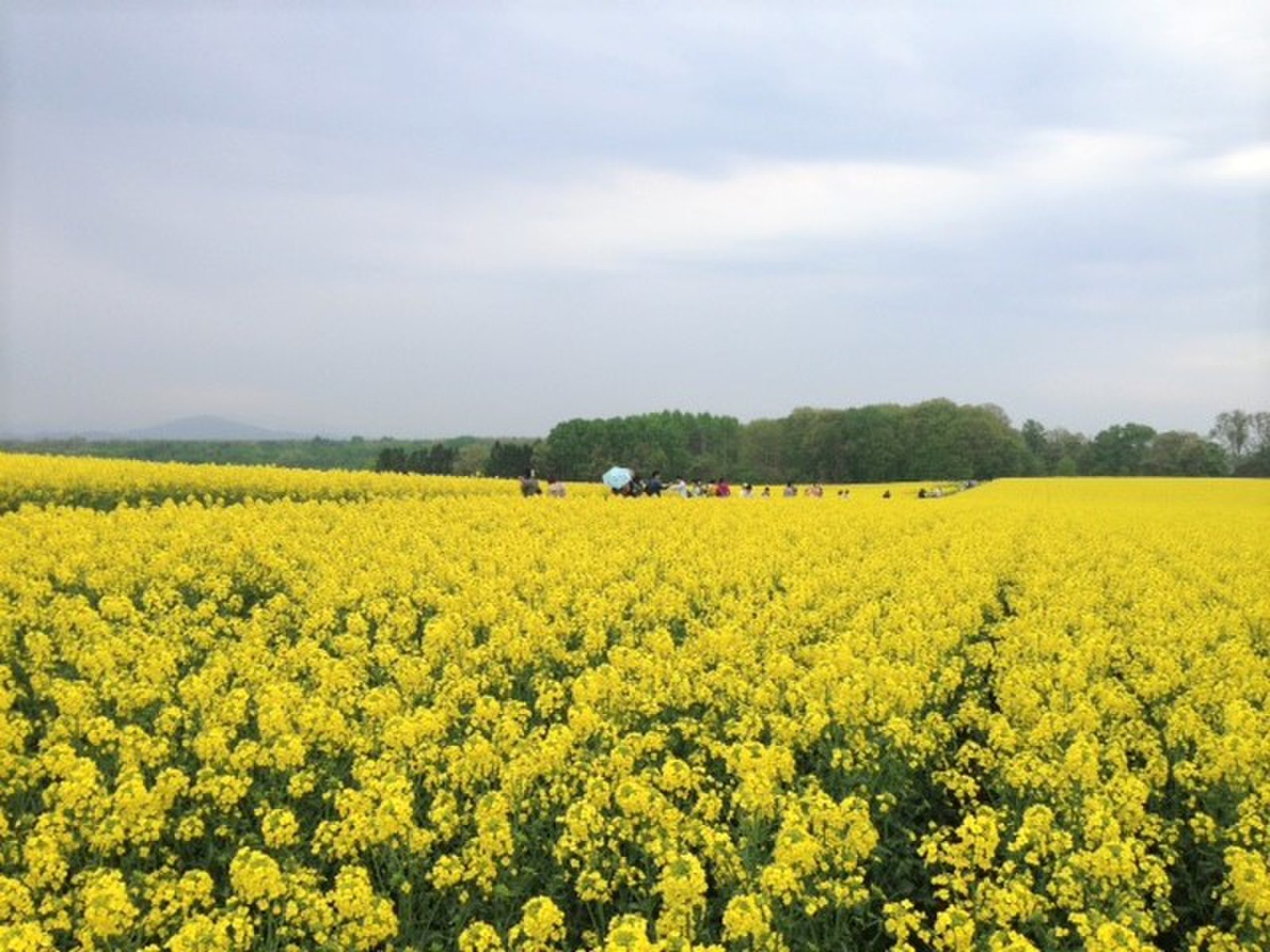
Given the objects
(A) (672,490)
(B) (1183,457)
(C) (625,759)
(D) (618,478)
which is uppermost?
(B) (1183,457)

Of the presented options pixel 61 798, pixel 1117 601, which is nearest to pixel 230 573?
pixel 61 798

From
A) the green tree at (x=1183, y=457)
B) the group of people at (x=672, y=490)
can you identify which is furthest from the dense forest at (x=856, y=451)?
the group of people at (x=672, y=490)

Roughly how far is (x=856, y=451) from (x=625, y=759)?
4133 inches

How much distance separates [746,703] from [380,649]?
378 centimetres

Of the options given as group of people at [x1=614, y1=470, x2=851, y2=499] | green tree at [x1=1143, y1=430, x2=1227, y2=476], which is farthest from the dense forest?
group of people at [x1=614, y1=470, x2=851, y2=499]

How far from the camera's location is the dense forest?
10125cm

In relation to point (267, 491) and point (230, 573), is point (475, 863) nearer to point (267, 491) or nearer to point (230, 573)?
point (230, 573)

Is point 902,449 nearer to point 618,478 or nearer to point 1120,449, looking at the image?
point 1120,449

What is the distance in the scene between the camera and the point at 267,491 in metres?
31.6

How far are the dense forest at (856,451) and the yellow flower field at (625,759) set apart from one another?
88.3 m

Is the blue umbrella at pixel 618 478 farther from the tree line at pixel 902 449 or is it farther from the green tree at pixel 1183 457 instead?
the green tree at pixel 1183 457

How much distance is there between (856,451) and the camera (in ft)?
352

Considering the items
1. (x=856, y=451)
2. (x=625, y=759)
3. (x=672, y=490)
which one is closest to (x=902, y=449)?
(x=856, y=451)

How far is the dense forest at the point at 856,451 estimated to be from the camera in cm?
10125
